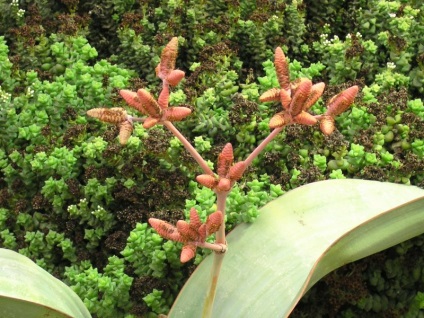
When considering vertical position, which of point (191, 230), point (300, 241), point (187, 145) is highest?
point (187, 145)

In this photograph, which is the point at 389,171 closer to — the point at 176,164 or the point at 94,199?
the point at 176,164

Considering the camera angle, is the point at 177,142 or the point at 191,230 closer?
the point at 191,230

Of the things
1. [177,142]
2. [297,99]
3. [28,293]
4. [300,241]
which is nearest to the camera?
[297,99]

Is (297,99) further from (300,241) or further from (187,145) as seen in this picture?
(300,241)

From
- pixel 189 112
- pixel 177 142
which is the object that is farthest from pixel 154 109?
pixel 177 142

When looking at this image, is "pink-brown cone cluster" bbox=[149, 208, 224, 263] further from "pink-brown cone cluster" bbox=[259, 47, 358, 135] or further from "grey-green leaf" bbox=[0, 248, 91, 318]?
"grey-green leaf" bbox=[0, 248, 91, 318]

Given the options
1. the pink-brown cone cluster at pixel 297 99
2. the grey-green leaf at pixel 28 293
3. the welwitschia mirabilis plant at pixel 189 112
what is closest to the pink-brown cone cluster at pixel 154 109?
the welwitschia mirabilis plant at pixel 189 112

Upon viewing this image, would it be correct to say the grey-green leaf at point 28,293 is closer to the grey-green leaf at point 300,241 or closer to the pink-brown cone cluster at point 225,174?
the grey-green leaf at point 300,241
